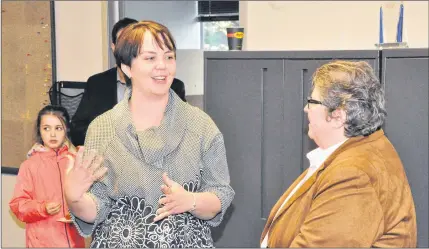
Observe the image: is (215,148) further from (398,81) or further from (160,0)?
(160,0)

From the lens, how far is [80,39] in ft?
14.8

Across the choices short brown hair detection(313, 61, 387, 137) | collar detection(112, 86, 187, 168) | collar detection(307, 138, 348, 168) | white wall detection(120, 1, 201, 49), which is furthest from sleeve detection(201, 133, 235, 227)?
white wall detection(120, 1, 201, 49)

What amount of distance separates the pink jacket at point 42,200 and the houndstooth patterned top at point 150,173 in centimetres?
133

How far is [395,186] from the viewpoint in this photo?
1.78 m

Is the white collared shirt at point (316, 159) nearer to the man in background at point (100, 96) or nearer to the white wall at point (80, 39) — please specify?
the man in background at point (100, 96)

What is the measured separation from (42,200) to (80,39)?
4.65 ft

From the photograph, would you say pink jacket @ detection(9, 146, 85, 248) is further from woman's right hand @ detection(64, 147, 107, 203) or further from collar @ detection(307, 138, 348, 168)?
collar @ detection(307, 138, 348, 168)

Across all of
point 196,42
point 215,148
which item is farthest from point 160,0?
point 215,148

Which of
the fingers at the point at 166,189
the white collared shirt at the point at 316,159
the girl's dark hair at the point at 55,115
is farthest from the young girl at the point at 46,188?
the white collared shirt at the point at 316,159

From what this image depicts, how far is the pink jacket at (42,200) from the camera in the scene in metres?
3.43

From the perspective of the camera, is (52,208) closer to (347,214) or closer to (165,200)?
(165,200)

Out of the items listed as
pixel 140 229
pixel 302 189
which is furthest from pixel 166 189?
pixel 302 189

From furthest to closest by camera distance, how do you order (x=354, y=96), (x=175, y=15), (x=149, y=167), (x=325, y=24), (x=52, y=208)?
(x=175, y=15)
(x=325, y=24)
(x=52, y=208)
(x=149, y=167)
(x=354, y=96)

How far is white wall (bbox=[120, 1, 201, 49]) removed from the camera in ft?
14.7
